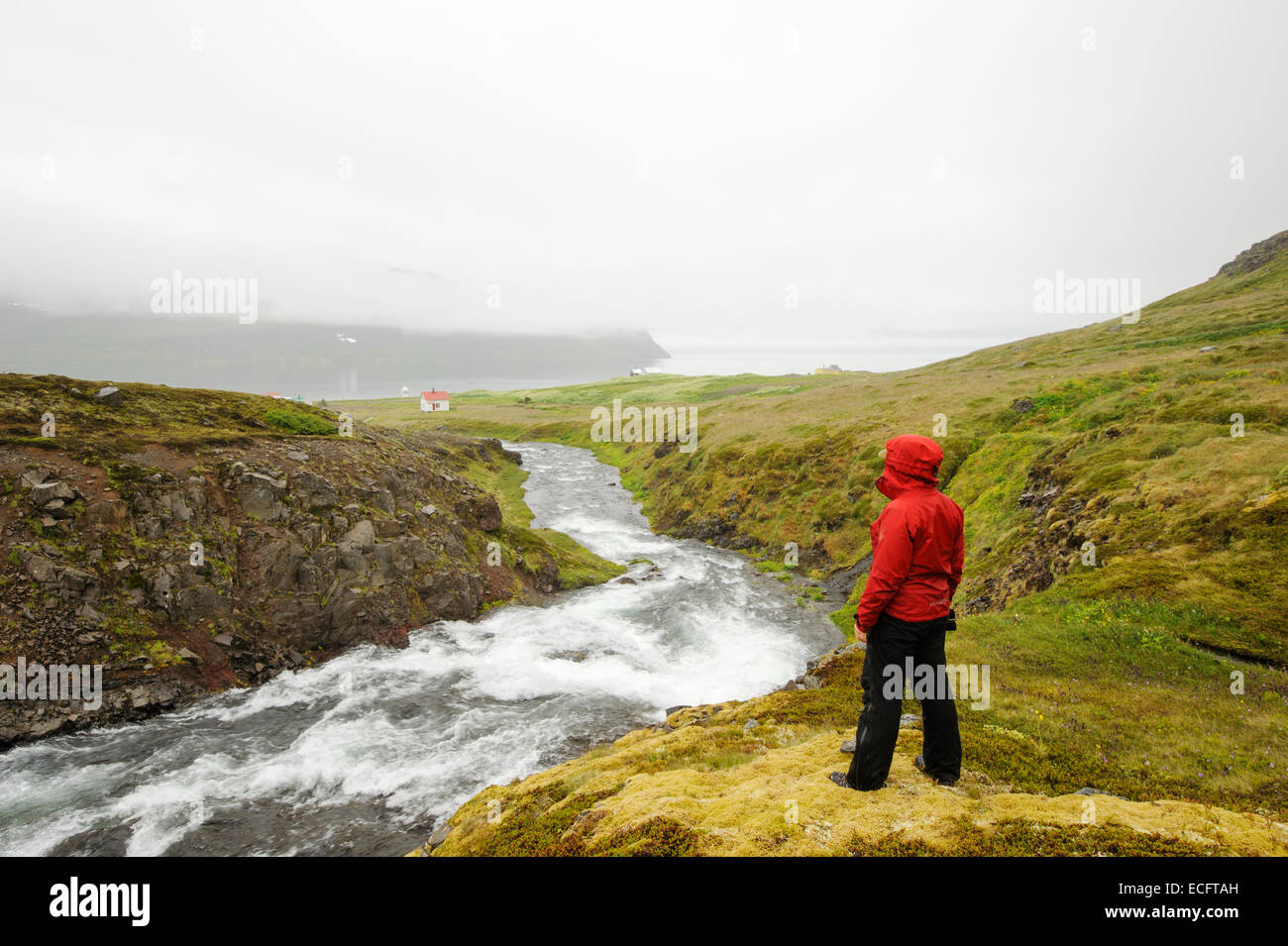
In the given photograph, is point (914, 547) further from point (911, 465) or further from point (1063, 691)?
point (1063, 691)

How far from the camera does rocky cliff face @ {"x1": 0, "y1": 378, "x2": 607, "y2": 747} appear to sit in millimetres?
17984

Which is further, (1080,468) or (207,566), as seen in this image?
(1080,468)

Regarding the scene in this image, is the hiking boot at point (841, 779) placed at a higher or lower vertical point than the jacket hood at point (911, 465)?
Result: lower

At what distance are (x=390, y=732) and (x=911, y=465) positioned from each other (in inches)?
717

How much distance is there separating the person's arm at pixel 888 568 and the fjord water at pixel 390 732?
480 inches

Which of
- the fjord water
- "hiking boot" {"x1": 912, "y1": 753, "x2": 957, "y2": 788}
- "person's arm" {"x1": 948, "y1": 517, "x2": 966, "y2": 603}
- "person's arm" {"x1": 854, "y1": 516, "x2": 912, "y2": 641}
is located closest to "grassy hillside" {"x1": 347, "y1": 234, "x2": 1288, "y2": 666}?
the fjord water

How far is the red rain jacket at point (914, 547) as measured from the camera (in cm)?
773

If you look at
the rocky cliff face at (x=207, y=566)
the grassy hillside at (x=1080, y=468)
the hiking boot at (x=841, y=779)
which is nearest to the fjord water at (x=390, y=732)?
the rocky cliff face at (x=207, y=566)

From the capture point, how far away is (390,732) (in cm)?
1853

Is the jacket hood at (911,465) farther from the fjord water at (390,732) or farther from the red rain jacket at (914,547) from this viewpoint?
the fjord water at (390,732)

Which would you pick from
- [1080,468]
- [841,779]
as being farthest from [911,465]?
[1080,468]

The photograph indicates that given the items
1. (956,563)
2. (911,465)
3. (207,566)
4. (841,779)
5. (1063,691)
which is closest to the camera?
(911,465)
